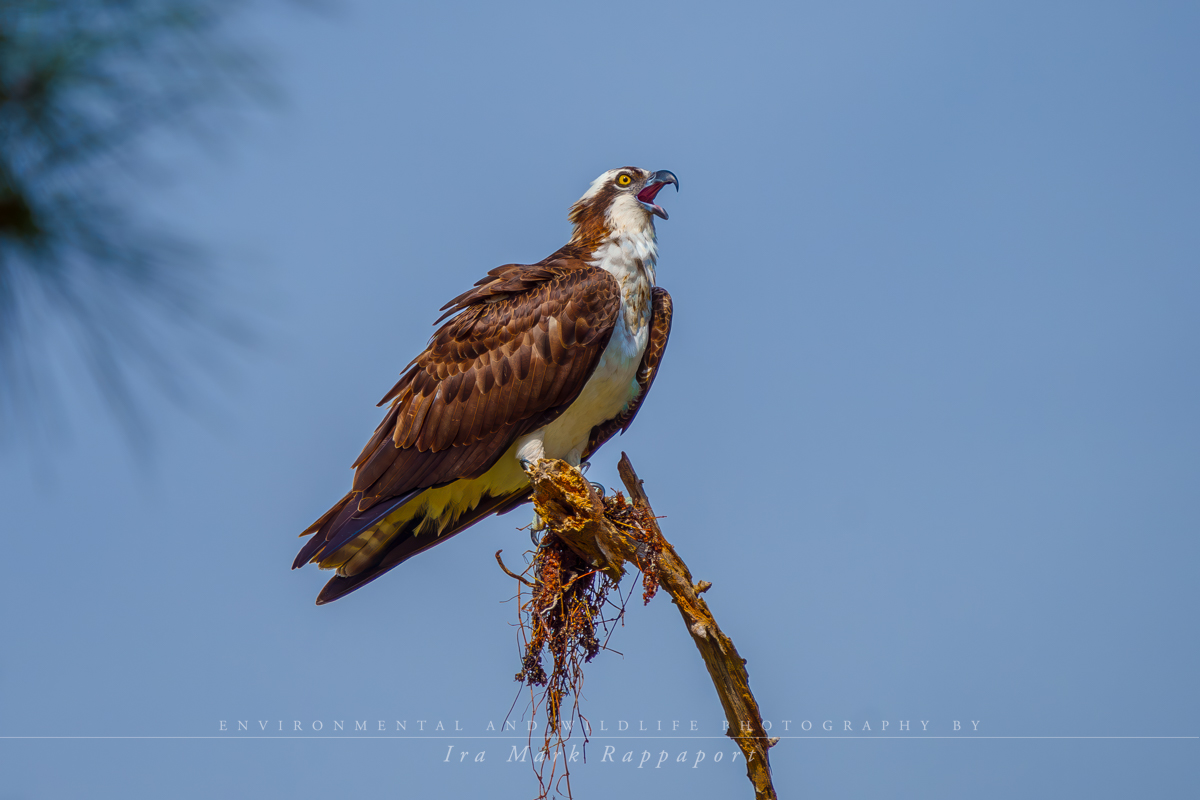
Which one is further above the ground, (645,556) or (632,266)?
(632,266)

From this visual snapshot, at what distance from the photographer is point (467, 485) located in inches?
263

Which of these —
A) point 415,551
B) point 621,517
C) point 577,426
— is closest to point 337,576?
point 415,551

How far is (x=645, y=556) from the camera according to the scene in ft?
16.8

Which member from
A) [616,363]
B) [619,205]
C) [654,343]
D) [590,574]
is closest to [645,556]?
[590,574]

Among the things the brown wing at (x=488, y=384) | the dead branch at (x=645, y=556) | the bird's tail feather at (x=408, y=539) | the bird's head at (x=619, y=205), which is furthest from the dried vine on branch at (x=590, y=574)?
the bird's head at (x=619, y=205)

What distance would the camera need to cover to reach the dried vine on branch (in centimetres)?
486

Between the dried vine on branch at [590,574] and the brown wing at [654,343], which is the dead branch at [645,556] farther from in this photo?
the brown wing at [654,343]

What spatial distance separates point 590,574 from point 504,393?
4.56ft

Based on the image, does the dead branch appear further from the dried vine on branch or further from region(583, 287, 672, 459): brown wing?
region(583, 287, 672, 459): brown wing

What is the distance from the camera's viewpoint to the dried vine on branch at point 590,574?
191 inches

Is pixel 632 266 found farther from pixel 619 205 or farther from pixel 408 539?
pixel 408 539

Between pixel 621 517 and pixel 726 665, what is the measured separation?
3.12 ft

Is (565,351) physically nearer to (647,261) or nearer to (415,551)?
(647,261)

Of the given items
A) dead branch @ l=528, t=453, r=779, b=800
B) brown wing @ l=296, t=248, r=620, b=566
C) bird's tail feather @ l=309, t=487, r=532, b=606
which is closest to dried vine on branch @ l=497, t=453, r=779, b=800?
dead branch @ l=528, t=453, r=779, b=800
